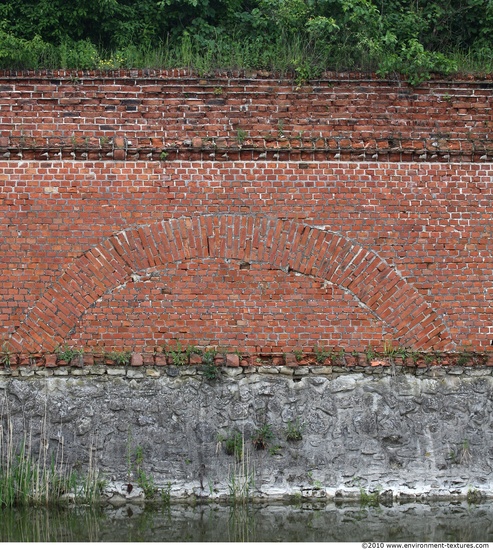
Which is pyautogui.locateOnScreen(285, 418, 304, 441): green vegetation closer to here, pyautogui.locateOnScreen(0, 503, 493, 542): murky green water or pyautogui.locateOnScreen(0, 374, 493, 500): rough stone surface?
pyautogui.locateOnScreen(0, 374, 493, 500): rough stone surface

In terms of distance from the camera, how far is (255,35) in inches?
435

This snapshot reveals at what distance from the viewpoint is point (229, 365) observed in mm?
9344

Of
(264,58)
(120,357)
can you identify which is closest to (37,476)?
(120,357)

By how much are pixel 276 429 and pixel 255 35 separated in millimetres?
4945

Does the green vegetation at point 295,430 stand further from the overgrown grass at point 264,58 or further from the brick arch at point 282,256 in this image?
the overgrown grass at point 264,58

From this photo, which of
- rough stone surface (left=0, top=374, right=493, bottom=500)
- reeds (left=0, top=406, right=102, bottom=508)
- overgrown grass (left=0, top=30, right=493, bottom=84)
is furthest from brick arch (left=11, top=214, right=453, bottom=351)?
reeds (left=0, top=406, right=102, bottom=508)

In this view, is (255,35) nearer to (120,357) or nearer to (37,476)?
(120,357)

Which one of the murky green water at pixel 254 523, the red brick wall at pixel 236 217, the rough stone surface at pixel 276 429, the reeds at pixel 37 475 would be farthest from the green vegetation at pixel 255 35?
the murky green water at pixel 254 523

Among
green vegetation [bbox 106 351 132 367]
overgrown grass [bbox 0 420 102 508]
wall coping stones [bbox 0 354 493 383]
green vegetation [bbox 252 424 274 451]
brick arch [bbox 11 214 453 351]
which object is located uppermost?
brick arch [bbox 11 214 453 351]

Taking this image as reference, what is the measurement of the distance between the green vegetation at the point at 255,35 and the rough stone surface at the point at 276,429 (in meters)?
3.44

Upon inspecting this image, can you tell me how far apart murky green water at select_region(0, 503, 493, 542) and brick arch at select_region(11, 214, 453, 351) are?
185 centimetres

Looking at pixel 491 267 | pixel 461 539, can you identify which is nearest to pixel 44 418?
pixel 461 539

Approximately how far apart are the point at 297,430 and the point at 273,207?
2407 mm

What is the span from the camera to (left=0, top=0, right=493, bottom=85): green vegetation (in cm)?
985
